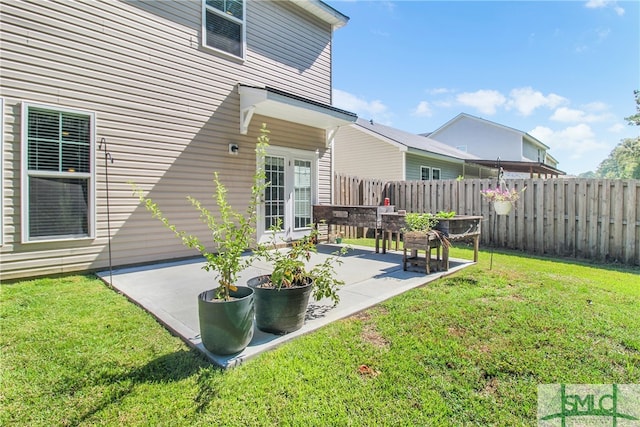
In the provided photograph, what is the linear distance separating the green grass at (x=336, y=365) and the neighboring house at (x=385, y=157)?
9.69 metres

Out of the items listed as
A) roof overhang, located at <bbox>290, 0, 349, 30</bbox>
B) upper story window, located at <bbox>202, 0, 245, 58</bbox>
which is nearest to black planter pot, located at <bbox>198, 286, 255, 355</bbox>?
upper story window, located at <bbox>202, 0, 245, 58</bbox>

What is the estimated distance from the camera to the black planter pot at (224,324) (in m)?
2.33

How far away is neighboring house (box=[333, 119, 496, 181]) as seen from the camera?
42.4 ft

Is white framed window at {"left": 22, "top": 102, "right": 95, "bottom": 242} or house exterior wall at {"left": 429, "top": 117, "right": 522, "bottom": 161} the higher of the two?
house exterior wall at {"left": 429, "top": 117, "right": 522, "bottom": 161}

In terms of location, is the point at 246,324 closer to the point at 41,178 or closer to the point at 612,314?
the point at 612,314

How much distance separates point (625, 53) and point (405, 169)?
1230 cm

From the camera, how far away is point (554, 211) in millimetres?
7238

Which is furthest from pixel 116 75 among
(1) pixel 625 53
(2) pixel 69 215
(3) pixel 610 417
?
(1) pixel 625 53

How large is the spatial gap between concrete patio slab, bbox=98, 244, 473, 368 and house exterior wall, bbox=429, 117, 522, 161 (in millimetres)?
20323

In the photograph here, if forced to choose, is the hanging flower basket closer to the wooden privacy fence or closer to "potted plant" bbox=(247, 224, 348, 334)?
the wooden privacy fence

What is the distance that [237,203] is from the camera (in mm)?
6629

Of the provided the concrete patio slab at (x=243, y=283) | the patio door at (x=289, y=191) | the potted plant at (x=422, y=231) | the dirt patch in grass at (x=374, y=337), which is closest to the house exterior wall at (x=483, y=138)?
the patio door at (x=289, y=191)

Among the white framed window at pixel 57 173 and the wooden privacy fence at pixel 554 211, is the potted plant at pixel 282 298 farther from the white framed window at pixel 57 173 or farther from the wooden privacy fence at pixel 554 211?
the wooden privacy fence at pixel 554 211

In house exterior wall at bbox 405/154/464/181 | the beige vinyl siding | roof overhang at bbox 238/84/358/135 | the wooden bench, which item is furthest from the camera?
house exterior wall at bbox 405/154/464/181
